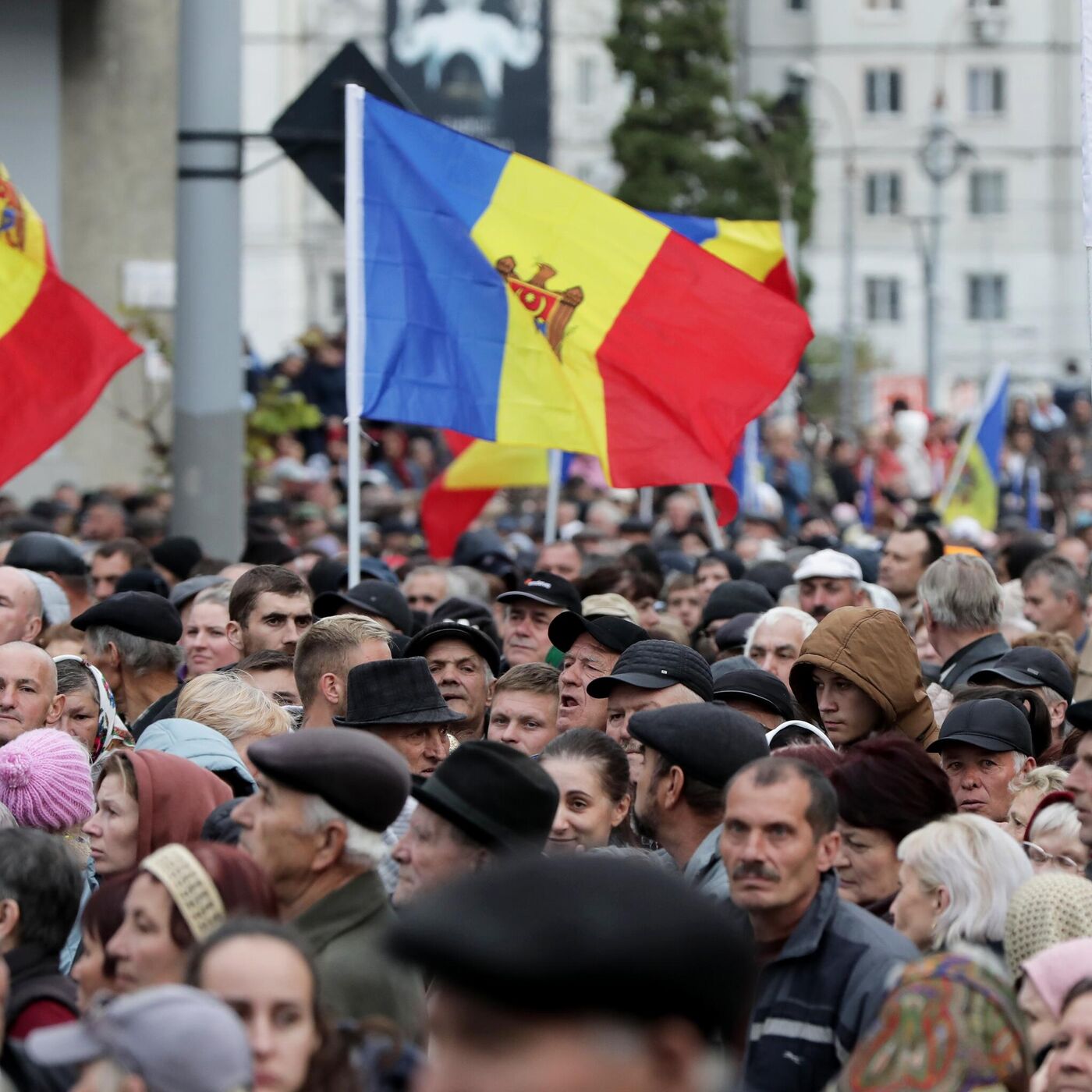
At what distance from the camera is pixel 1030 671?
809cm

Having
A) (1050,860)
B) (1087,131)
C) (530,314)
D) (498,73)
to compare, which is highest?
(498,73)

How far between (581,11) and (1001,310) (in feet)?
57.9

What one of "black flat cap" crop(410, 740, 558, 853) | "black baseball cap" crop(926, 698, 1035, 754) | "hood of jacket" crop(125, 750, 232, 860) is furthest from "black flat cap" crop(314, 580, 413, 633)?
"black flat cap" crop(410, 740, 558, 853)

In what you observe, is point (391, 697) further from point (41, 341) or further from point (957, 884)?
point (41, 341)

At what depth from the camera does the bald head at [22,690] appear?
22.7ft

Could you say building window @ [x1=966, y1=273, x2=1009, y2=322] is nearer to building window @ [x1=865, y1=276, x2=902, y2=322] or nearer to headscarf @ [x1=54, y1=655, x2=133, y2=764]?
building window @ [x1=865, y1=276, x2=902, y2=322]

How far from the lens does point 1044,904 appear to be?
15.3 feet

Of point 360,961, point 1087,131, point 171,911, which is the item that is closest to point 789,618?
point 1087,131

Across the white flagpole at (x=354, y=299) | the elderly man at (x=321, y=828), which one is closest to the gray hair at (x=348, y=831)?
the elderly man at (x=321, y=828)

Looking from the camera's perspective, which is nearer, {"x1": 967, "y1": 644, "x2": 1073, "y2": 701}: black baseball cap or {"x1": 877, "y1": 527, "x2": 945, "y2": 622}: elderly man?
{"x1": 967, "y1": 644, "x2": 1073, "y2": 701}: black baseball cap

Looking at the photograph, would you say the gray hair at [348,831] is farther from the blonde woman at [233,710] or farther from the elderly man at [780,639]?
the elderly man at [780,639]

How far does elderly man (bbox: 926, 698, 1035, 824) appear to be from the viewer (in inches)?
264

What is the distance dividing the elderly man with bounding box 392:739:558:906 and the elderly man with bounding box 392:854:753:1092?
2326 millimetres

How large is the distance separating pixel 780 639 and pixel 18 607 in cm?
303
